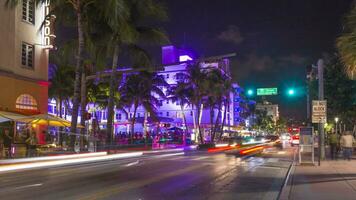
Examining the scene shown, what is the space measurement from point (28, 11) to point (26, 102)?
686cm

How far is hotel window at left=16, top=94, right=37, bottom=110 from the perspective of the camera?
36.8 m

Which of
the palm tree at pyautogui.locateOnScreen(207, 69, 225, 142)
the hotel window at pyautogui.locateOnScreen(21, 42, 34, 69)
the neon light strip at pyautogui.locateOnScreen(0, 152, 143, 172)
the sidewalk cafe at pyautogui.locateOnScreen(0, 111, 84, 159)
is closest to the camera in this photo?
the neon light strip at pyautogui.locateOnScreen(0, 152, 143, 172)

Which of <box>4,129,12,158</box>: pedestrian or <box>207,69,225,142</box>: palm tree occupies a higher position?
<box>207,69,225,142</box>: palm tree

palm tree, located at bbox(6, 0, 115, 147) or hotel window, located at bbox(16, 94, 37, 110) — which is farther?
hotel window, located at bbox(16, 94, 37, 110)

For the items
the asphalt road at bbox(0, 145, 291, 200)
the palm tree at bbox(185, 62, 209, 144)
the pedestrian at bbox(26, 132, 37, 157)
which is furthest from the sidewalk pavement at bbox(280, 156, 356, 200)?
the palm tree at bbox(185, 62, 209, 144)

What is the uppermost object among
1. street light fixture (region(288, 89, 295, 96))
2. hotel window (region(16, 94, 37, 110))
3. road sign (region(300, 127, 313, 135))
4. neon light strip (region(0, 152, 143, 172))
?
street light fixture (region(288, 89, 295, 96))

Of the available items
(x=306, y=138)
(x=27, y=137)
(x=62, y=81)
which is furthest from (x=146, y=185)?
(x=62, y=81)

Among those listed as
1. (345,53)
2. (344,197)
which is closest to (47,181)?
(344,197)

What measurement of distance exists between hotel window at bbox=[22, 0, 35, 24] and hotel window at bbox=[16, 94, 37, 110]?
5.70m

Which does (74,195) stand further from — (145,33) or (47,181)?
(145,33)

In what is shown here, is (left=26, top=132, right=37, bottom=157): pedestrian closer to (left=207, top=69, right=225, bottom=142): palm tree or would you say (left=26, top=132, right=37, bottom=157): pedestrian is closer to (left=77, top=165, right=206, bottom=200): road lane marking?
(left=77, top=165, right=206, bottom=200): road lane marking

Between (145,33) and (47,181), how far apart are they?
24.2m

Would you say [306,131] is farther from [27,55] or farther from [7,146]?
[27,55]

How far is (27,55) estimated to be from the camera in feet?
126
